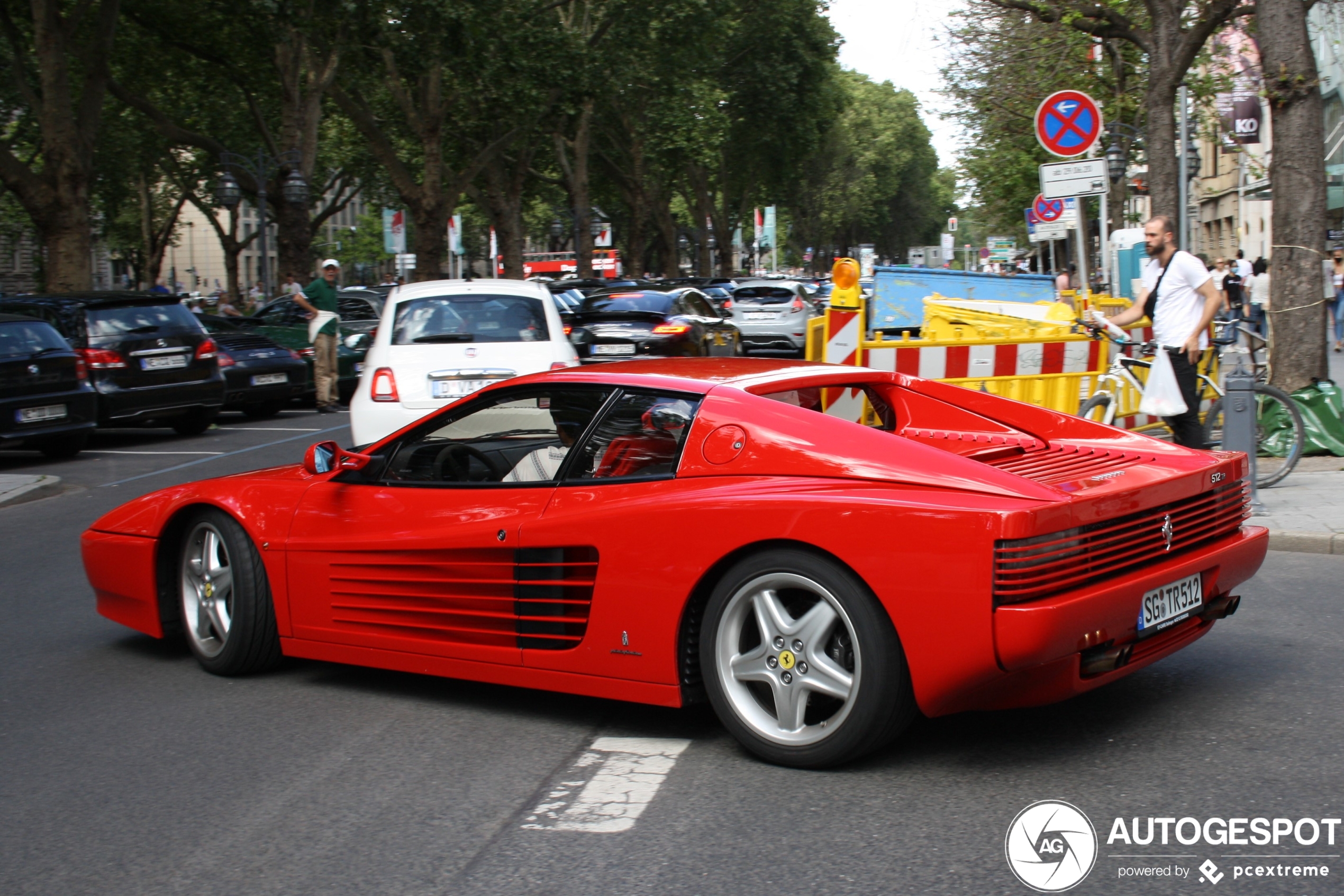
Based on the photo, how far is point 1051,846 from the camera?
3.55 m

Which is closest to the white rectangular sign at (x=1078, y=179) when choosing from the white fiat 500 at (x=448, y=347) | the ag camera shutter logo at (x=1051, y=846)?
the white fiat 500 at (x=448, y=347)

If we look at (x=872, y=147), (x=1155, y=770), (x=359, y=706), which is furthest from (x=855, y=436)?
(x=872, y=147)

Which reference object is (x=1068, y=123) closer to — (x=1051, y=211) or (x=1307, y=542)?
(x=1307, y=542)

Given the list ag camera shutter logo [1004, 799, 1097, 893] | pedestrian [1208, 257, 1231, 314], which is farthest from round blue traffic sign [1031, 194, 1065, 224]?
ag camera shutter logo [1004, 799, 1097, 893]

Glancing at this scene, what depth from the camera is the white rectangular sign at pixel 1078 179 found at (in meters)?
12.2

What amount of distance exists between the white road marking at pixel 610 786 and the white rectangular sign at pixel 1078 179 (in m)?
8.92

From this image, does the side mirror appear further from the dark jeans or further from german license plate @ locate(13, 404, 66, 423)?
german license plate @ locate(13, 404, 66, 423)

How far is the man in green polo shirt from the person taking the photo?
757 inches

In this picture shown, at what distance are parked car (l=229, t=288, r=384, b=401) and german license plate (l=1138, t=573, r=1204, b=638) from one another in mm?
16534

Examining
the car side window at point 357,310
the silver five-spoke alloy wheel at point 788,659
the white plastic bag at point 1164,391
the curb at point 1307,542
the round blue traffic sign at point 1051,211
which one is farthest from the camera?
the round blue traffic sign at point 1051,211

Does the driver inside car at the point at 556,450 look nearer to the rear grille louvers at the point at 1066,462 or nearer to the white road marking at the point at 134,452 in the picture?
the rear grille louvers at the point at 1066,462

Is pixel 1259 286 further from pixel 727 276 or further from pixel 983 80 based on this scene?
pixel 727 276

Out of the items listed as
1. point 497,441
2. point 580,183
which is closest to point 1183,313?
point 497,441

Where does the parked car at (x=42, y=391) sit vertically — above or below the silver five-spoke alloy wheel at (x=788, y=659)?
above
